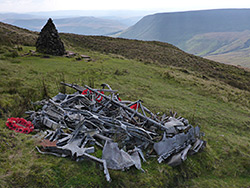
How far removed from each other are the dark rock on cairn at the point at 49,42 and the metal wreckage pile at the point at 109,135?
1416 cm

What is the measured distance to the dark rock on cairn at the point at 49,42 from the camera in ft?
64.6

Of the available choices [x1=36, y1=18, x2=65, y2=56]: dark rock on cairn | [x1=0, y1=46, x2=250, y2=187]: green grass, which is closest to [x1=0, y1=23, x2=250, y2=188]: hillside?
[x1=0, y1=46, x2=250, y2=187]: green grass

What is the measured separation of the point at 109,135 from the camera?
6289mm

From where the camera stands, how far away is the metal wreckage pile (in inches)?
204

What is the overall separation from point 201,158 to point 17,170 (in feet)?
20.0

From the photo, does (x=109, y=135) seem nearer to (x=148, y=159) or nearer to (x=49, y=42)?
(x=148, y=159)

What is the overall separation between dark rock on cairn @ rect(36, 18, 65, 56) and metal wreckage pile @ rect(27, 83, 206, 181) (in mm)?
14163

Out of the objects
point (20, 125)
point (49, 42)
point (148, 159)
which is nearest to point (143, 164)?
point (148, 159)

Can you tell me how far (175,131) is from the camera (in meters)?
6.77

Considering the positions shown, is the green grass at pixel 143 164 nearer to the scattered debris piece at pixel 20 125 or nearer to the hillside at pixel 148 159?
the hillside at pixel 148 159

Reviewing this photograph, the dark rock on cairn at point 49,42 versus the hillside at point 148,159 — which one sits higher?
the dark rock on cairn at point 49,42

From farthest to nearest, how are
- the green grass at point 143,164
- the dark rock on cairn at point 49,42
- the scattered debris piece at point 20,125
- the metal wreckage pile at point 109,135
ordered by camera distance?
1. the dark rock on cairn at point 49,42
2. the scattered debris piece at point 20,125
3. the metal wreckage pile at point 109,135
4. the green grass at point 143,164

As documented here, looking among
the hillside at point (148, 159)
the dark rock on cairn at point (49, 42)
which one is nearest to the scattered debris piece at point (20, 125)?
the hillside at point (148, 159)

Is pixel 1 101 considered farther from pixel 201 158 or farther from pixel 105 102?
pixel 201 158
